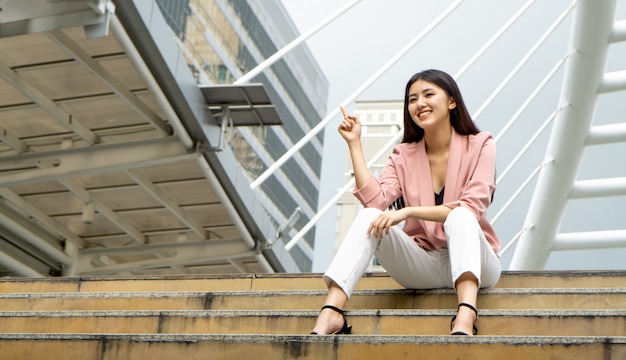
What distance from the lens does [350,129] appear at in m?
5.30

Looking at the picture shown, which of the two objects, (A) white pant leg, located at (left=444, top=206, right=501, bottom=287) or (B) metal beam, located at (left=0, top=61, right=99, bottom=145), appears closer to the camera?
(A) white pant leg, located at (left=444, top=206, right=501, bottom=287)

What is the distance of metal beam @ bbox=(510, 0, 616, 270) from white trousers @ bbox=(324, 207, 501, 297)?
985cm

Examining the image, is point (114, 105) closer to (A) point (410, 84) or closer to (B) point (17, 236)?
(B) point (17, 236)

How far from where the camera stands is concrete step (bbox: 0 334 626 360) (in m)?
3.68

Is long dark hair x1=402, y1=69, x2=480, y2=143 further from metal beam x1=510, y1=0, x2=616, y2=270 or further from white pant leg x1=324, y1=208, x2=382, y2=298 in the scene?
metal beam x1=510, y1=0, x2=616, y2=270

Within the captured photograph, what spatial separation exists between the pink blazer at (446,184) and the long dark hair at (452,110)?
5cm

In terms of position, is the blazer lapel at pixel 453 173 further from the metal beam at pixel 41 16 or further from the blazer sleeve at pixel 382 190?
the metal beam at pixel 41 16

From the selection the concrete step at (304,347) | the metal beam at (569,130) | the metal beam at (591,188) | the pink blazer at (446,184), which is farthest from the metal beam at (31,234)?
the concrete step at (304,347)

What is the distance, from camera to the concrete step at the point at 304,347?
3.68 meters

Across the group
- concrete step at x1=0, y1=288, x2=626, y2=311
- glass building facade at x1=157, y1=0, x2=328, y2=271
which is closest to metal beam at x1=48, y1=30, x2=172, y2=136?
concrete step at x1=0, y1=288, x2=626, y2=311

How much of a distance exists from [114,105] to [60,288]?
6.32 meters

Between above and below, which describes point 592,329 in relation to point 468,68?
below

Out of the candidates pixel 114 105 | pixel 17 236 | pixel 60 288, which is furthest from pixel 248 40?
pixel 60 288

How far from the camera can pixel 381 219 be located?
4793 mm
